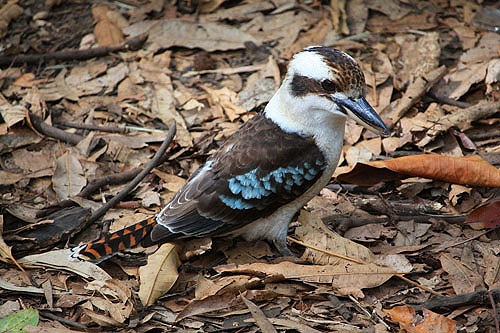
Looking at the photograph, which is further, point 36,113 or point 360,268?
point 36,113

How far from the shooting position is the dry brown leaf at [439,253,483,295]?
4.11 m

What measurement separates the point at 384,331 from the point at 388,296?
0.38m

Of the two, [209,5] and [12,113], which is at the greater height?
[209,5]

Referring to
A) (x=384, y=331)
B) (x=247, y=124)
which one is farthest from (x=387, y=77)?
(x=384, y=331)

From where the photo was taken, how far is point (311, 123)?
4523 mm

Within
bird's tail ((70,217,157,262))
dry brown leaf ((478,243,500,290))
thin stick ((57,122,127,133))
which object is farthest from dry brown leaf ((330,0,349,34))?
bird's tail ((70,217,157,262))

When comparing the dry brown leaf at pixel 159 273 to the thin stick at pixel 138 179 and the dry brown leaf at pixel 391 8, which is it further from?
the dry brown leaf at pixel 391 8

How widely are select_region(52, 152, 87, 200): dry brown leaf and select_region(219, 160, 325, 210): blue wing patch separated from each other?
1.69m

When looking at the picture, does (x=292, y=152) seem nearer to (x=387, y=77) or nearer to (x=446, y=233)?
(x=446, y=233)

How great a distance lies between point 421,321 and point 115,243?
92.2 inches

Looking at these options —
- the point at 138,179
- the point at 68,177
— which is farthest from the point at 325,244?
the point at 68,177

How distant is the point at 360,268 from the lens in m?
4.29

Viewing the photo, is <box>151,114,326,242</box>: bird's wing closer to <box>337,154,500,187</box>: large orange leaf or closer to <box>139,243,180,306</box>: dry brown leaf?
<box>139,243,180,306</box>: dry brown leaf

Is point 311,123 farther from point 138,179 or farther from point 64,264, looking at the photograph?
point 64,264
